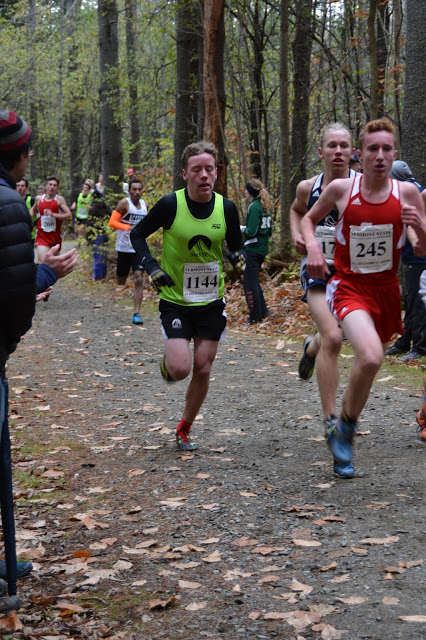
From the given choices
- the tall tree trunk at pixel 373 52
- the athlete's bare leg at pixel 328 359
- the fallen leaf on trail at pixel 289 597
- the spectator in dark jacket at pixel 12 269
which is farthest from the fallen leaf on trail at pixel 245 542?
the tall tree trunk at pixel 373 52

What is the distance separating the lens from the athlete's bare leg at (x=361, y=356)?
5102mm

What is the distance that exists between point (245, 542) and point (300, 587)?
27.8 inches

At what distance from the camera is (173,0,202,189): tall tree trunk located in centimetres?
1845

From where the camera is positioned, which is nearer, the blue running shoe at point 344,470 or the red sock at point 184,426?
the blue running shoe at point 344,470

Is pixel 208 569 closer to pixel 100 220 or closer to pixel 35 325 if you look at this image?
pixel 35 325

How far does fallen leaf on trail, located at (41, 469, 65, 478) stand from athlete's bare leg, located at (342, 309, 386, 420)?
2237 millimetres

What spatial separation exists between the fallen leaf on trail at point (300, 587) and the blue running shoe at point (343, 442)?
66.2 inches

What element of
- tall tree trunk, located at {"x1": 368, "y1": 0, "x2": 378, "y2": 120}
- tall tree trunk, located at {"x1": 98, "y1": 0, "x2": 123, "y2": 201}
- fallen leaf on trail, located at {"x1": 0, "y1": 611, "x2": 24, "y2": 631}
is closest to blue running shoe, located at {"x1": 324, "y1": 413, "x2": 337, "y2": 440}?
fallen leaf on trail, located at {"x1": 0, "y1": 611, "x2": 24, "y2": 631}

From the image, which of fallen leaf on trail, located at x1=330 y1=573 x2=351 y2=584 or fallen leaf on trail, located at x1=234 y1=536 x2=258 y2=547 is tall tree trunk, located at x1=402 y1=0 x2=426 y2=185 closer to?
fallen leaf on trail, located at x1=234 y1=536 x2=258 y2=547

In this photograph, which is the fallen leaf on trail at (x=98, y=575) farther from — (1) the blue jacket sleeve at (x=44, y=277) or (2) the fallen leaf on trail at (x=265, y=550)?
(1) the blue jacket sleeve at (x=44, y=277)

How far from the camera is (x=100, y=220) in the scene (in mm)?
21672

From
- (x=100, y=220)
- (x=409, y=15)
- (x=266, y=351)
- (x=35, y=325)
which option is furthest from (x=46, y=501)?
(x=100, y=220)

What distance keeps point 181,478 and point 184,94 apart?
1448 centimetres

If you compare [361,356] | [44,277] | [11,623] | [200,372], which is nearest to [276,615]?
[11,623]
